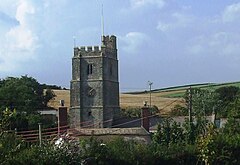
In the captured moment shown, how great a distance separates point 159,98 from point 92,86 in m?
24.2

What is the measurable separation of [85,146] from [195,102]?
7074 centimetres

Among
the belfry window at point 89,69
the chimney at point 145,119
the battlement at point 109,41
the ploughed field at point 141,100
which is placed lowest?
the chimney at point 145,119

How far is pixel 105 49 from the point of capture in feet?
281

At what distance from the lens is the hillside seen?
329ft

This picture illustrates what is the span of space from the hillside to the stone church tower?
44.6ft

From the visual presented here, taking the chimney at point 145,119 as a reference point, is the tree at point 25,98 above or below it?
above

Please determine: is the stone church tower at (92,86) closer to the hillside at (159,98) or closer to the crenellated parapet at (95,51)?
the crenellated parapet at (95,51)

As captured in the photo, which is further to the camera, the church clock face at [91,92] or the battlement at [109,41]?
the battlement at [109,41]

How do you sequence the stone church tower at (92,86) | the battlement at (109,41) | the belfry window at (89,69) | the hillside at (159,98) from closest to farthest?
the stone church tower at (92,86) → the belfry window at (89,69) → the battlement at (109,41) → the hillside at (159,98)

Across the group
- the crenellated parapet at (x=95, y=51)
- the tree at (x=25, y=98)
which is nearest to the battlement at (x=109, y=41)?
the crenellated parapet at (x=95, y=51)

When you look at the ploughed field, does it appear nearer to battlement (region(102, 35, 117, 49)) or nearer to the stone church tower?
the stone church tower

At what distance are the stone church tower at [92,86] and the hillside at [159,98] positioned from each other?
44.6 feet

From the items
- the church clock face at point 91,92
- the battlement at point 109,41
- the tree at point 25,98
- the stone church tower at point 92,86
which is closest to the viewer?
the tree at point 25,98

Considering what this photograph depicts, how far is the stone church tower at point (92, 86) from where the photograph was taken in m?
82.8
